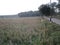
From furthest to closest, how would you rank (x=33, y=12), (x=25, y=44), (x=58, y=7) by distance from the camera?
(x=33, y=12)
(x=58, y=7)
(x=25, y=44)

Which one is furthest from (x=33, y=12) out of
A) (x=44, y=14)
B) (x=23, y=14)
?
(x=44, y=14)

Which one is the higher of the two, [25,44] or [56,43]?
[56,43]

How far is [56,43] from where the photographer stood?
376 inches

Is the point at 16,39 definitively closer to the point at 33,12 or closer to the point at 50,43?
the point at 50,43

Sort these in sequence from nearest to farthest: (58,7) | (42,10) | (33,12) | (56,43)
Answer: (56,43)
(58,7)
(42,10)
(33,12)

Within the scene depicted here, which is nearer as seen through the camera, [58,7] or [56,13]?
[58,7]

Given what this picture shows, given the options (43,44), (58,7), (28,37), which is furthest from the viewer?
(58,7)

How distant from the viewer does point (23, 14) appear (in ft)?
311

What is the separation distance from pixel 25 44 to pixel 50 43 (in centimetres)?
342

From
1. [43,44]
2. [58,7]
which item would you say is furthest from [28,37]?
[58,7]

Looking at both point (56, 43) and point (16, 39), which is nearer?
point (56, 43)

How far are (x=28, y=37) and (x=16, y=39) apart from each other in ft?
4.37

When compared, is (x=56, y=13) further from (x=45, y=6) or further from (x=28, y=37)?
(x=28, y=37)

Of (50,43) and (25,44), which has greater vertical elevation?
(50,43)
